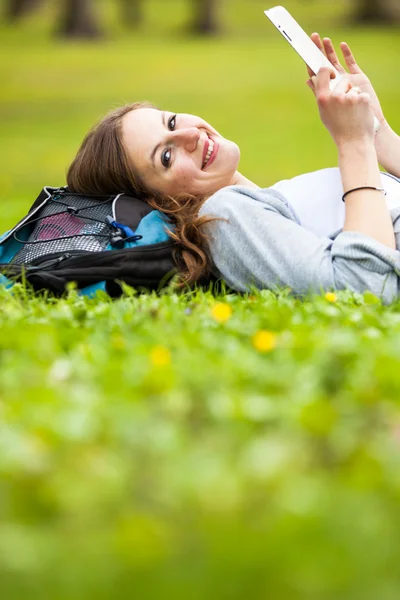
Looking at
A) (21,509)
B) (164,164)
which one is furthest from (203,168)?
(21,509)

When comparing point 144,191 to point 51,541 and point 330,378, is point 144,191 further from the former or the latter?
point 51,541

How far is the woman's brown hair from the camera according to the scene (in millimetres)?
3557

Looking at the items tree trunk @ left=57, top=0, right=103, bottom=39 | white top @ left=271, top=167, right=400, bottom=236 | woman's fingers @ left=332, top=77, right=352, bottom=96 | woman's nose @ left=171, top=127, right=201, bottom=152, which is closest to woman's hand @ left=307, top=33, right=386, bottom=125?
woman's fingers @ left=332, top=77, right=352, bottom=96

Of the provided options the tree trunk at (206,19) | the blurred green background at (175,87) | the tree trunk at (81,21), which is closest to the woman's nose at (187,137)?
the blurred green background at (175,87)

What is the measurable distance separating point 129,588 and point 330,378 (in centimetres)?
98

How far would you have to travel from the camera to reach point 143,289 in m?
3.55

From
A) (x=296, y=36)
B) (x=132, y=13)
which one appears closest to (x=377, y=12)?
(x=132, y=13)

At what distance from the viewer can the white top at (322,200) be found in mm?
3613

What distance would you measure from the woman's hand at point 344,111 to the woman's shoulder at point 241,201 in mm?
342

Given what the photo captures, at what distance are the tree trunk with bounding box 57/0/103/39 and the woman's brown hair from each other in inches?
939

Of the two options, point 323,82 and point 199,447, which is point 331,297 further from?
point 199,447

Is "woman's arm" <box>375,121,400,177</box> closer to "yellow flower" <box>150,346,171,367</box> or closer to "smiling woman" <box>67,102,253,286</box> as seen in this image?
"smiling woman" <box>67,102,253,286</box>

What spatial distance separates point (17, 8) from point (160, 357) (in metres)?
35.5

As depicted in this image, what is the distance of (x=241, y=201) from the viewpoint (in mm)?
3459
